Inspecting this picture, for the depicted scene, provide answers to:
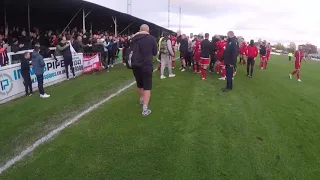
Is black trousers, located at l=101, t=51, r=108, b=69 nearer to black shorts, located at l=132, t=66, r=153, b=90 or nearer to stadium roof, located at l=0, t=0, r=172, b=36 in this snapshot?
stadium roof, located at l=0, t=0, r=172, b=36

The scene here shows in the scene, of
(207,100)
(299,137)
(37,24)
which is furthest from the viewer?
(37,24)

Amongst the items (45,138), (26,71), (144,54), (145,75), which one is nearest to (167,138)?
(145,75)

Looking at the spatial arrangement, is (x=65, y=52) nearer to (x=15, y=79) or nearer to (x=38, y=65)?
(x=38, y=65)

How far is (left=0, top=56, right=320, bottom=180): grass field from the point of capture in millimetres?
4340

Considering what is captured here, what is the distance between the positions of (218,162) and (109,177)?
1683 mm

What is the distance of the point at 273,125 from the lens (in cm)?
658

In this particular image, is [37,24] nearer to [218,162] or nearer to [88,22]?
[88,22]

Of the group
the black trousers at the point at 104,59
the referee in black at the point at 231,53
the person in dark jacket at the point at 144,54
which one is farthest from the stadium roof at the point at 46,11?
the person in dark jacket at the point at 144,54

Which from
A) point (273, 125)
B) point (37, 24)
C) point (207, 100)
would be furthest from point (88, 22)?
point (273, 125)

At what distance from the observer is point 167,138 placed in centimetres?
546

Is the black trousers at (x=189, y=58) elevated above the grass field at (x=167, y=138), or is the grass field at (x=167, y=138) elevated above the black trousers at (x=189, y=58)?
the black trousers at (x=189, y=58)

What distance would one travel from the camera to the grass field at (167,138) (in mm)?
4340

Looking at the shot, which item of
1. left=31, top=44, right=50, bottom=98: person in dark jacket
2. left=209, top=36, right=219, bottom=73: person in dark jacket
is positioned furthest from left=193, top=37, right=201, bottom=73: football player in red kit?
left=31, top=44, right=50, bottom=98: person in dark jacket

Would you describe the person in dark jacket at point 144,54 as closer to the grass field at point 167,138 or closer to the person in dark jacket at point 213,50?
the grass field at point 167,138
